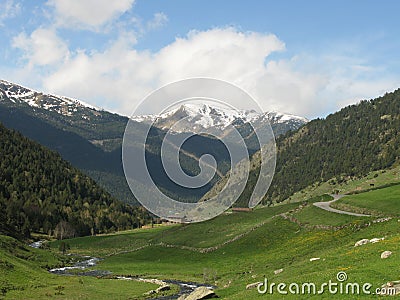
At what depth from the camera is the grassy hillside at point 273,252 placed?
3650 centimetres

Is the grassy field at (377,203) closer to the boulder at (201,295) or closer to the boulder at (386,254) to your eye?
the boulder at (386,254)

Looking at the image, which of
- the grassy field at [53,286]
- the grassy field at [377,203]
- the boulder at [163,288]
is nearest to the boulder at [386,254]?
the grassy field at [53,286]

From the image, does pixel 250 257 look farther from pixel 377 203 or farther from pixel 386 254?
pixel 386 254

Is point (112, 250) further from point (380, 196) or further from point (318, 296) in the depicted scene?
point (318, 296)

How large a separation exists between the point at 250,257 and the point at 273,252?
15.3ft

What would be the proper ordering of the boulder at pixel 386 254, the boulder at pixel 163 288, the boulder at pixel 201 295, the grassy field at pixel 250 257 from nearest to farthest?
the boulder at pixel 386 254
the grassy field at pixel 250 257
the boulder at pixel 201 295
the boulder at pixel 163 288

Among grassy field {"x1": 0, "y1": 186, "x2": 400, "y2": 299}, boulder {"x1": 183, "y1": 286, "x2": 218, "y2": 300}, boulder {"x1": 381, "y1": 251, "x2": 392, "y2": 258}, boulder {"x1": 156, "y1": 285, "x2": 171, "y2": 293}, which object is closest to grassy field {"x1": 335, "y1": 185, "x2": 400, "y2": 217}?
grassy field {"x1": 0, "y1": 186, "x2": 400, "y2": 299}

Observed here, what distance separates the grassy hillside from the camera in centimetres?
3650

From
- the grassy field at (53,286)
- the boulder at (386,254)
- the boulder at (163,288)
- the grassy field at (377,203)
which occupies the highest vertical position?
the boulder at (386,254)

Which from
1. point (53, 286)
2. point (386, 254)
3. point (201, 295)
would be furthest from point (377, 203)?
point (53, 286)

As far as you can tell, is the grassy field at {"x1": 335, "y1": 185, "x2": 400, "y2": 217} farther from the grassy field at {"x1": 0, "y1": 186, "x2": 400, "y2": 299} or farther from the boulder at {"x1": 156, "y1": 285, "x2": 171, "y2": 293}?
the boulder at {"x1": 156, "y1": 285, "x2": 171, "y2": 293}

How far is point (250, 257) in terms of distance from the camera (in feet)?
255

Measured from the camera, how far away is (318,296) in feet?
92.8

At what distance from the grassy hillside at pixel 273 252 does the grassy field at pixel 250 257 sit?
0.52ft
